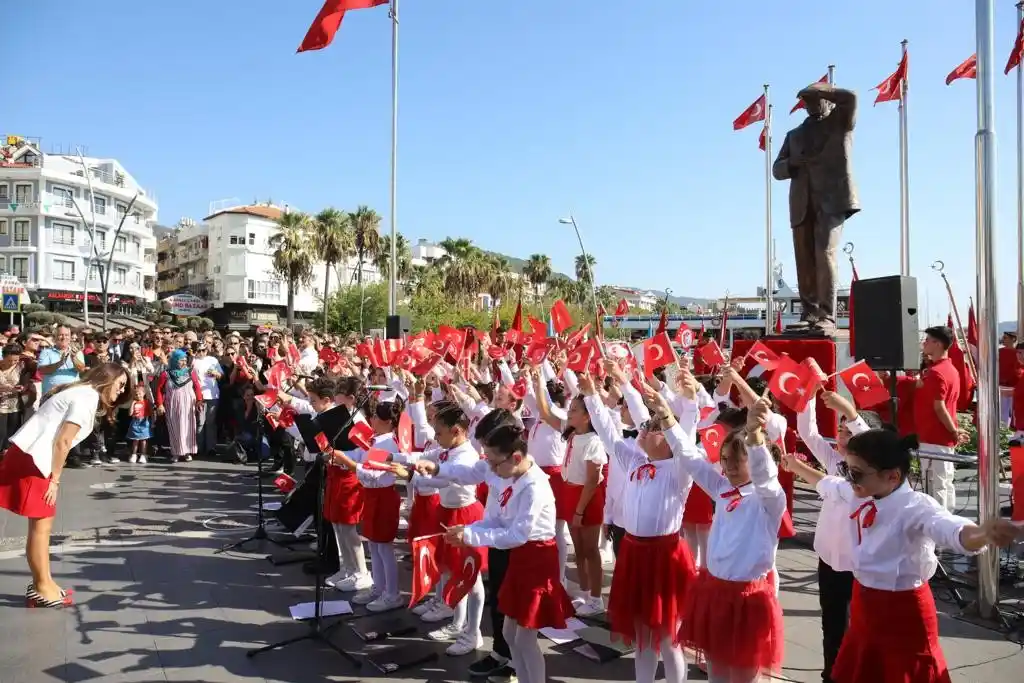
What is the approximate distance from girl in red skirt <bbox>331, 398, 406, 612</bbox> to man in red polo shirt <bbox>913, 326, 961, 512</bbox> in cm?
494

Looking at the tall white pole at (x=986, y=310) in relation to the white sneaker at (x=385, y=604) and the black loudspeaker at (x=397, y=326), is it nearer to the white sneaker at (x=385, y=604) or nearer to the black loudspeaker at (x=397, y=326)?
the white sneaker at (x=385, y=604)

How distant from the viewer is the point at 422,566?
4.23 m

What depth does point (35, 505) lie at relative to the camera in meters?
5.54

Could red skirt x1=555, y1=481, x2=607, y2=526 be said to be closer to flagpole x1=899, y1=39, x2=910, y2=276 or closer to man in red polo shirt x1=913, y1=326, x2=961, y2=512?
man in red polo shirt x1=913, y1=326, x2=961, y2=512

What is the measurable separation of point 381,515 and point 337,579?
1149mm

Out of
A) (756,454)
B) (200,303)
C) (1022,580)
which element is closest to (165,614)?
(756,454)

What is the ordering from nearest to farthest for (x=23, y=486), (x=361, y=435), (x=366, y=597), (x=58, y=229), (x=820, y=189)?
(x=361, y=435) < (x=23, y=486) < (x=366, y=597) < (x=820, y=189) < (x=58, y=229)

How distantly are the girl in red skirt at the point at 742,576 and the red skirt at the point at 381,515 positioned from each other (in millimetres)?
2821

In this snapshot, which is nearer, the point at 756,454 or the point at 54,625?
the point at 756,454

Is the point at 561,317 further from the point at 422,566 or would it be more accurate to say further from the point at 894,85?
the point at 894,85

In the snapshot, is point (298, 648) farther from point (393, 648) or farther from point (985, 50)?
point (985, 50)

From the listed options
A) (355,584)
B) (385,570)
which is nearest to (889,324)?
(385,570)

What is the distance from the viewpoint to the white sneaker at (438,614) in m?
5.46

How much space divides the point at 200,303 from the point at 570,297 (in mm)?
32982
